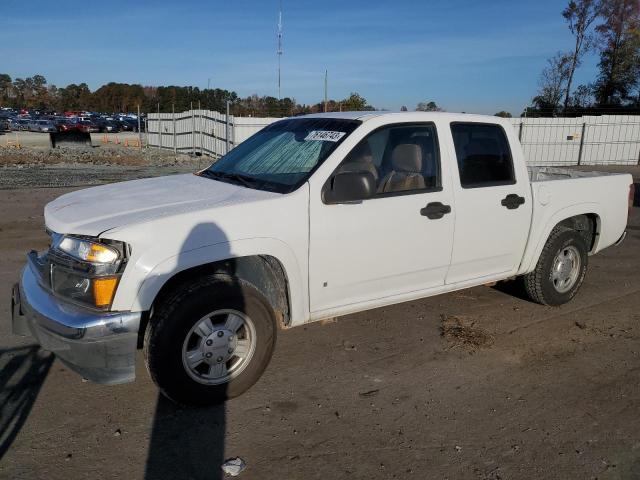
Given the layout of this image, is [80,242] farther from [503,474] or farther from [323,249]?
[503,474]

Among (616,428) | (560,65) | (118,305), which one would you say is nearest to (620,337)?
(616,428)

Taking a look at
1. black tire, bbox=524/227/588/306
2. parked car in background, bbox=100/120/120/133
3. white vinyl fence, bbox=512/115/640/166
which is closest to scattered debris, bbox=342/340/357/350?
black tire, bbox=524/227/588/306

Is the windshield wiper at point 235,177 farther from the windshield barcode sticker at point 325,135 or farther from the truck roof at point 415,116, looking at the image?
the truck roof at point 415,116

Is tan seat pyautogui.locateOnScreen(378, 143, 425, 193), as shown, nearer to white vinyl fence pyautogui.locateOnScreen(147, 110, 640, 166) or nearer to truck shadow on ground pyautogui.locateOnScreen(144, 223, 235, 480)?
truck shadow on ground pyautogui.locateOnScreen(144, 223, 235, 480)

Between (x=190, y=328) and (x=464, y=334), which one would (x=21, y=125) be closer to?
(x=464, y=334)

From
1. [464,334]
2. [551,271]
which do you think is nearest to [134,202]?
[464,334]

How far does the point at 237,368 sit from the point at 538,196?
3053mm

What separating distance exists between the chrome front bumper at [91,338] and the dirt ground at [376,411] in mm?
424

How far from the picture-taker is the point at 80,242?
3.13m

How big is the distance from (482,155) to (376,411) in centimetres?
Answer: 233

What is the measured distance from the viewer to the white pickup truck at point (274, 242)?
3102mm

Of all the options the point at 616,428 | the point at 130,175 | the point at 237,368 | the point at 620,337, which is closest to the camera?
the point at 616,428

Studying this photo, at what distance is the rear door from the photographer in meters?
4.41

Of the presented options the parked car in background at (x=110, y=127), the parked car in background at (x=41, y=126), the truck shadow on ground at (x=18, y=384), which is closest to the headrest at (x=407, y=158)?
the truck shadow on ground at (x=18, y=384)
